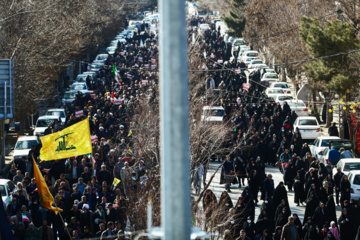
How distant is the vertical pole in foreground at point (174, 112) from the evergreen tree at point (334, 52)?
78.4 feet

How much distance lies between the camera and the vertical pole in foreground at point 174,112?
10.4 feet

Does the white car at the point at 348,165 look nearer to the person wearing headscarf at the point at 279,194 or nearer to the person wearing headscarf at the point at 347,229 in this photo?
the person wearing headscarf at the point at 279,194

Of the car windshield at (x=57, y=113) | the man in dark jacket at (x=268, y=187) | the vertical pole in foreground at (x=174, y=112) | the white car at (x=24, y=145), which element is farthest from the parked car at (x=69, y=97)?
the vertical pole in foreground at (x=174, y=112)

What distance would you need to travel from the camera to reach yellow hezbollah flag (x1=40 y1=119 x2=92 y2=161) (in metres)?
17.3

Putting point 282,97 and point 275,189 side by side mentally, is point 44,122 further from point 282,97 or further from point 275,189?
Answer: point 275,189

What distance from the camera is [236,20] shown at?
63.4 metres

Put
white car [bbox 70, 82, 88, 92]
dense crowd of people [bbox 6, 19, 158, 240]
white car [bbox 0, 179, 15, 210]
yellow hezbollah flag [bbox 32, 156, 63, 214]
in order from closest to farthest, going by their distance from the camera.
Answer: yellow hezbollah flag [bbox 32, 156, 63, 214], dense crowd of people [bbox 6, 19, 158, 240], white car [bbox 0, 179, 15, 210], white car [bbox 70, 82, 88, 92]

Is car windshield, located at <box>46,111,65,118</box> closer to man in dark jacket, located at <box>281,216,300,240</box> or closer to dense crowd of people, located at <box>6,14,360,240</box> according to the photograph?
dense crowd of people, located at <box>6,14,360,240</box>

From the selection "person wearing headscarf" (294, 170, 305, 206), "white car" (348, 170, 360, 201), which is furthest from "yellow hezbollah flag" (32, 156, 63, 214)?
"white car" (348, 170, 360, 201)

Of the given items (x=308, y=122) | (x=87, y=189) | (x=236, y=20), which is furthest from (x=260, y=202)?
(x=236, y=20)

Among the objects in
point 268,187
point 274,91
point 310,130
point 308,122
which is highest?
point 274,91

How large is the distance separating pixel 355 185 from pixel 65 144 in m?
7.73

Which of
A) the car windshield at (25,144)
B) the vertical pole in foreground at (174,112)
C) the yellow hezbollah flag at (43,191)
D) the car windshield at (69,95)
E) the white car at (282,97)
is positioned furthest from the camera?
the car windshield at (69,95)

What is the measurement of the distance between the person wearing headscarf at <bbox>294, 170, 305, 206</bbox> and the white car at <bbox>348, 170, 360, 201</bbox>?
4.06 ft
